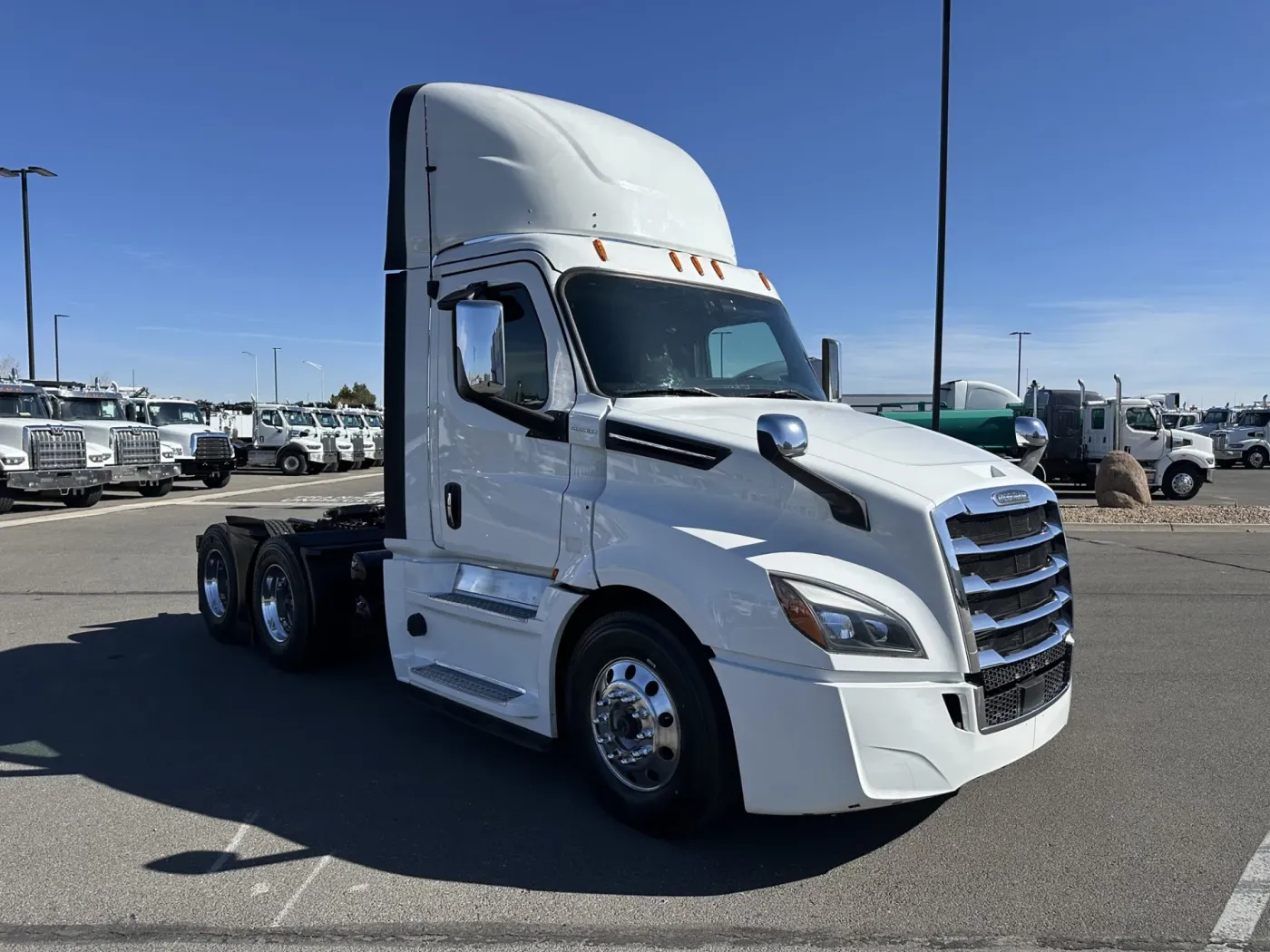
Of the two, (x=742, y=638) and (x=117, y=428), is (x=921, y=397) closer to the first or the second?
(x=117, y=428)

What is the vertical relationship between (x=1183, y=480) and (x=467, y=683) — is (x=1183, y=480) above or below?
below

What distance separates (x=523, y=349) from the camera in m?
4.49

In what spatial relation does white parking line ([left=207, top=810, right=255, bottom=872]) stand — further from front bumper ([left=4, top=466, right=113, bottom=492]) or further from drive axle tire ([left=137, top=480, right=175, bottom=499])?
drive axle tire ([left=137, top=480, right=175, bottom=499])

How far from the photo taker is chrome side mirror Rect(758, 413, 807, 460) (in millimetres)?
3551

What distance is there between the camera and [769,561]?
340 centimetres

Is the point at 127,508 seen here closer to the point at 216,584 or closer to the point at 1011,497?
the point at 216,584

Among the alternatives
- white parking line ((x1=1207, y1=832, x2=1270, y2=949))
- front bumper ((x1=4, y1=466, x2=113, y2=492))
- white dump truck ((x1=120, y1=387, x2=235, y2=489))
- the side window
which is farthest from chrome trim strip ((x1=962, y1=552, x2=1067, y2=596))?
white dump truck ((x1=120, y1=387, x2=235, y2=489))

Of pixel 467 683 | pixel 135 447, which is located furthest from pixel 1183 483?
pixel 135 447

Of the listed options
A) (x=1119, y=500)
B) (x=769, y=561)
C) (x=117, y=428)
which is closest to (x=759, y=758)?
(x=769, y=561)

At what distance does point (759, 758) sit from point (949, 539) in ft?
3.46

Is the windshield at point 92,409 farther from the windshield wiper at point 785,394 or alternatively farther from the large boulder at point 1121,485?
the large boulder at point 1121,485

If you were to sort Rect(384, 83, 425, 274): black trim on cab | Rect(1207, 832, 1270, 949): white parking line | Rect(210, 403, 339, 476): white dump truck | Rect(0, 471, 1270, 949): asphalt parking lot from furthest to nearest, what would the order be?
Rect(210, 403, 339, 476): white dump truck, Rect(384, 83, 425, 274): black trim on cab, Rect(0, 471, 1270, 949): asphalt parking lot, Rect(1207, 832, 1270, 949): white parking line

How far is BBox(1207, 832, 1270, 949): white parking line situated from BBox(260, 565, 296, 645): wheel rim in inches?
209

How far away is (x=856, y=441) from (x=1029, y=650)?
3.51 ft
